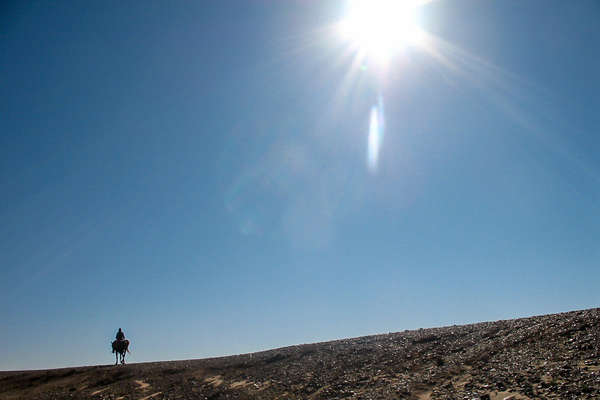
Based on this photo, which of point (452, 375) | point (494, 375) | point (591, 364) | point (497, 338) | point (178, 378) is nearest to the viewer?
point (591, 364)

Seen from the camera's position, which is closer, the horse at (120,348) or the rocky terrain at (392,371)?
the rocky terrain at (392,371)

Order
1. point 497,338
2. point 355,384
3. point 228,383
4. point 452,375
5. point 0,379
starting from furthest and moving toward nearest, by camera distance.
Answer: point 0,379 → point 228,383 → point 497,338 → point 355,384 → point 452,375

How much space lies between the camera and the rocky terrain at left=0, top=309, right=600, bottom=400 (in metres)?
14.8

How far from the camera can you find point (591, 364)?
47.2 feet

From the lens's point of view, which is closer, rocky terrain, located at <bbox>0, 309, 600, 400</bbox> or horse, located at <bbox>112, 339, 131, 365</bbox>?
rocky terrain, located at <bbox>0, 309, 600, 400</bbox>

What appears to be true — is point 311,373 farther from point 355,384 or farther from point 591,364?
point 591,364

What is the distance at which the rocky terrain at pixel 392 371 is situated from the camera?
48.6 ft

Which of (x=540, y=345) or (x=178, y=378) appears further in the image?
(x=178, y=378)

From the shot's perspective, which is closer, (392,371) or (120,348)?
(392,371)

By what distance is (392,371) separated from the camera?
19453 millimetres

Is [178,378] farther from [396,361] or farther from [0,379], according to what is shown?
[0,379]

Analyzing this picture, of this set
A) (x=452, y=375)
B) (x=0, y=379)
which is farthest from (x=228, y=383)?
(x=0, y=379)

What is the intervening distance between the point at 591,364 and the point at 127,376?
2629 centimetres

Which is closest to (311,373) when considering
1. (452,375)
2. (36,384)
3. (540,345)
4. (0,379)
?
(452,375)
